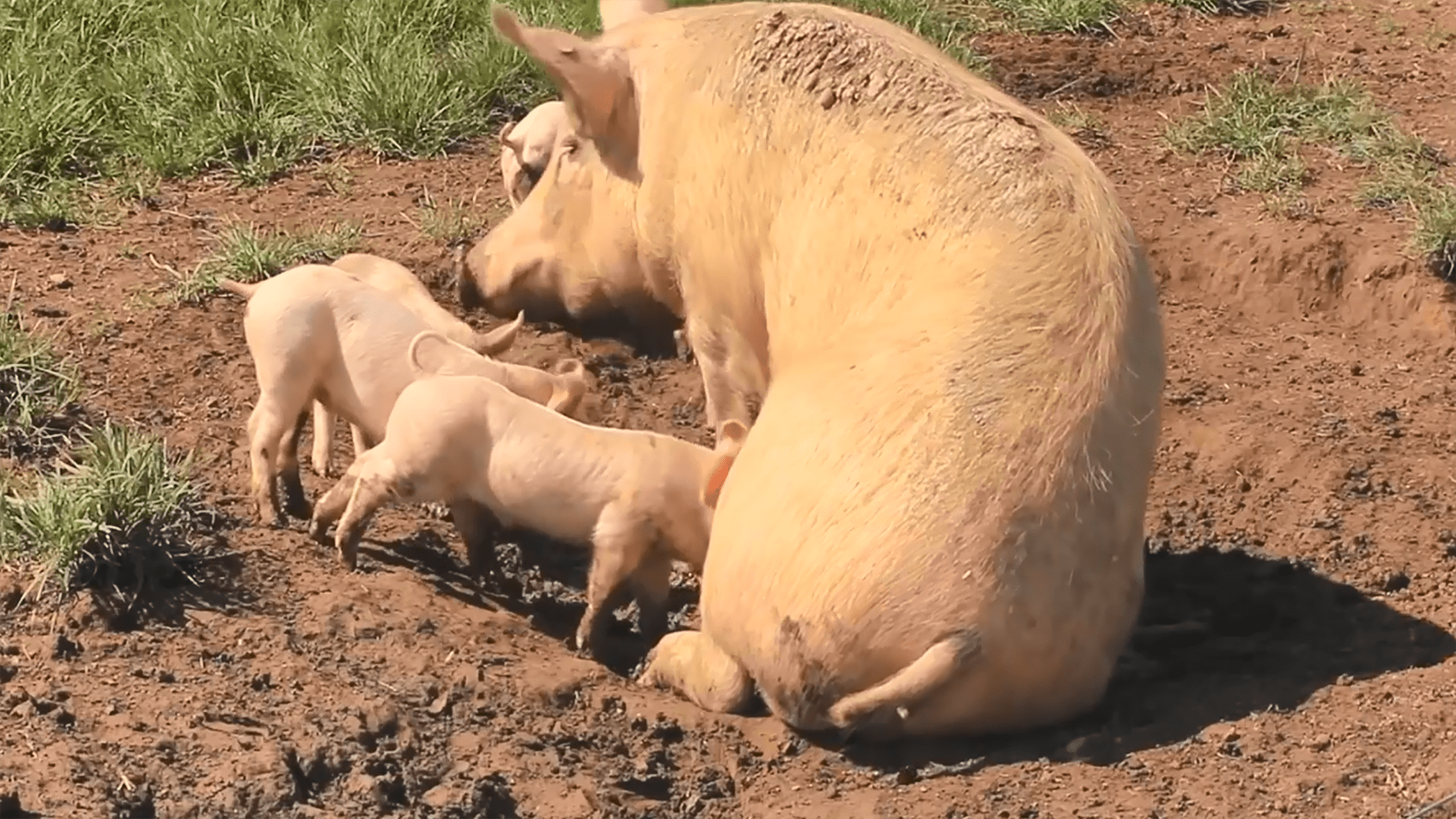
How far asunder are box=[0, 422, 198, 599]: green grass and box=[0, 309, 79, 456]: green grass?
55 centimetres

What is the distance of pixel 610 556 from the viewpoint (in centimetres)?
493

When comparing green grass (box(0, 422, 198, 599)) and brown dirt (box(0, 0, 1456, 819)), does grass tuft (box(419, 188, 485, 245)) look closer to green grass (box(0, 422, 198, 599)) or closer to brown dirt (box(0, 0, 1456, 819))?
brown dirt (box(0, 0, 1456, 819))

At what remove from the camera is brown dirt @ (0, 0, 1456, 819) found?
13.4 ft

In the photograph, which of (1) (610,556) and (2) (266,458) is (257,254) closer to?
(2) (266,458)

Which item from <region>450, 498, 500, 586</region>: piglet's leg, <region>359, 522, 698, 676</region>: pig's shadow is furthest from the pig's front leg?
<region>450, 498, 500, 586</region>: piglet's leg

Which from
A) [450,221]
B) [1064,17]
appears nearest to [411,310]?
[450,221]

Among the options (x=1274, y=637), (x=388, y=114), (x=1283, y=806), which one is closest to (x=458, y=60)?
(x=388, y=114)

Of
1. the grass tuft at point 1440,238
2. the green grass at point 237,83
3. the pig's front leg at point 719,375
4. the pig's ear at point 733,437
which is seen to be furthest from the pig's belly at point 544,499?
the grass tuft at point 1440,238

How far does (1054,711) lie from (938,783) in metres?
0.32

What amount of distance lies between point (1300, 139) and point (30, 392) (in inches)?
182

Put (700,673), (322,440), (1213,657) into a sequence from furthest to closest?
1. (322,440)
2. (1213,657)
3. (700,673)

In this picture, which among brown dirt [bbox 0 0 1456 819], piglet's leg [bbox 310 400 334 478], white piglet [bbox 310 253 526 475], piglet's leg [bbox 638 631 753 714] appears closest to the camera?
brown dirt [bbox 0 0 1456 819]

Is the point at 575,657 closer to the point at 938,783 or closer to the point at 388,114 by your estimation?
the point at 938,783

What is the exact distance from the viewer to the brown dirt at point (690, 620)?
161 inches
